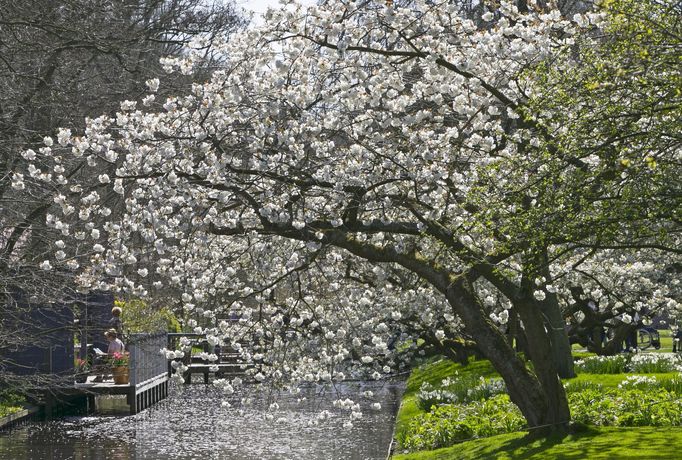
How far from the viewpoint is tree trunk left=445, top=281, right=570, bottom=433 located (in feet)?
36.9

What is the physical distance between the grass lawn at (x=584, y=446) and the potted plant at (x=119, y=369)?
14231mm

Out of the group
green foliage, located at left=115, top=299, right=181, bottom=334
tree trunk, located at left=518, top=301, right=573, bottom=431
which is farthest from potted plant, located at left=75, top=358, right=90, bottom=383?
tree trunk, located at left=518, top=301, right=573, bottom=431

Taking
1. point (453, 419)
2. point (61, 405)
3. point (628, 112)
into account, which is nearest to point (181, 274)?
point (453, 419)

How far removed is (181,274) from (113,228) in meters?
1.93

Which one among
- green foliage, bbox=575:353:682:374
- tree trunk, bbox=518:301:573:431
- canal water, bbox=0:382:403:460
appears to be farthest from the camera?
canal water, bbox=0:382:403:460

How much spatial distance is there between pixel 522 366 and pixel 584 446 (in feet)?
3.58

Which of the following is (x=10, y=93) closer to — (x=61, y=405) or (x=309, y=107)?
(x=309, y=107)

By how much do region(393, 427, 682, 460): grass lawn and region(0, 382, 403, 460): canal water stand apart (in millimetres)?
3795

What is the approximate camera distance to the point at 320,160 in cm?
1177

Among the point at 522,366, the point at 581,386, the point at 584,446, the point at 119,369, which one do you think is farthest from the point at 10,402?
the point at 584,446

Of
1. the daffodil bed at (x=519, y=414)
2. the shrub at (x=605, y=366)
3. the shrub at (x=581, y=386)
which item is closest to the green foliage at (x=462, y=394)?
the daffodil bed at (x=519, y=414)

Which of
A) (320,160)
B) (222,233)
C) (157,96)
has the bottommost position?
(222,233)

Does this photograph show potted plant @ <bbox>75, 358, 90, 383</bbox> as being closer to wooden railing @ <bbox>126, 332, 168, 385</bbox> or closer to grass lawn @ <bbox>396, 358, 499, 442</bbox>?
wooden railing @ <bbox>126, 332, 168, 385</bbox>

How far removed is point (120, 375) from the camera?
2548 cm
